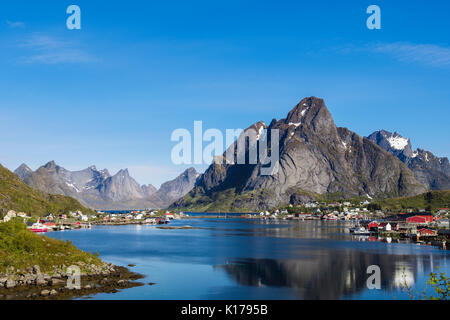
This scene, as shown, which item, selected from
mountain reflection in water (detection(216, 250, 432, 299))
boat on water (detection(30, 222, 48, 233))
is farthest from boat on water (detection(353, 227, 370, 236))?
boat on water (detection(30, 222, 48, 233))

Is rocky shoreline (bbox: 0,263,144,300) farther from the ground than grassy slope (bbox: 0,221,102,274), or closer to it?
closer to it

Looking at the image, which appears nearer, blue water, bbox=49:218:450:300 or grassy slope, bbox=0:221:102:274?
blue water, bbox=49:218:450:300

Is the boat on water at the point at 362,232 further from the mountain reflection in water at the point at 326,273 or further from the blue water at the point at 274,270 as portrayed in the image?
the mountain reflection in water at the point at 326,273

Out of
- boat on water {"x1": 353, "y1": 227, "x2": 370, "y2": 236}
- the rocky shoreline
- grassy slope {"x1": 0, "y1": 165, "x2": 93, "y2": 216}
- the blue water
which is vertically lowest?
boat on water {"x1": 353, "y1": 227, "x2": 370, "y2": 236}

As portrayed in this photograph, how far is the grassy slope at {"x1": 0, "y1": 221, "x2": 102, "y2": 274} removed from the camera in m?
52.3

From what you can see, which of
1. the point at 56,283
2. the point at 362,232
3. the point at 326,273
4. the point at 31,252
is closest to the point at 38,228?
the point at 31,252

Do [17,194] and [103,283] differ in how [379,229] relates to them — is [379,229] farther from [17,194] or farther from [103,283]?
[17,194]

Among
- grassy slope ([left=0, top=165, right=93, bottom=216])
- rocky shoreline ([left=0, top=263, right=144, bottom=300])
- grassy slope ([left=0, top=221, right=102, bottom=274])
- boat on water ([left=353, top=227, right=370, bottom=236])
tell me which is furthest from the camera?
grassy slope ([left=0, top=165, right=93, bottom=216])

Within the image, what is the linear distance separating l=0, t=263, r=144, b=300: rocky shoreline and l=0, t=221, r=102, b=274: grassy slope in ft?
5.91

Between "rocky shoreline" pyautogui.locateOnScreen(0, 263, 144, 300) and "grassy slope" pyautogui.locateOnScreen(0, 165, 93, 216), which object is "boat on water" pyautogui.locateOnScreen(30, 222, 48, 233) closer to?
"grassy slope" pyautogui.locateOnScreen(0, 165, 93, 216)

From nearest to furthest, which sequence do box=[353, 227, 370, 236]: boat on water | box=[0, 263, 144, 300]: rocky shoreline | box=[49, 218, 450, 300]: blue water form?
1. box=[0, 263, 144, 300]: rocky shoreline
2. box=[49, 218, 450, 300]: blue water
3. box=[353, 227, 370, 236]: boat on water

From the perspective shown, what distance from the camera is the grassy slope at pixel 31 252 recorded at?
5231cm

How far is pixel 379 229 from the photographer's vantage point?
14562cm
